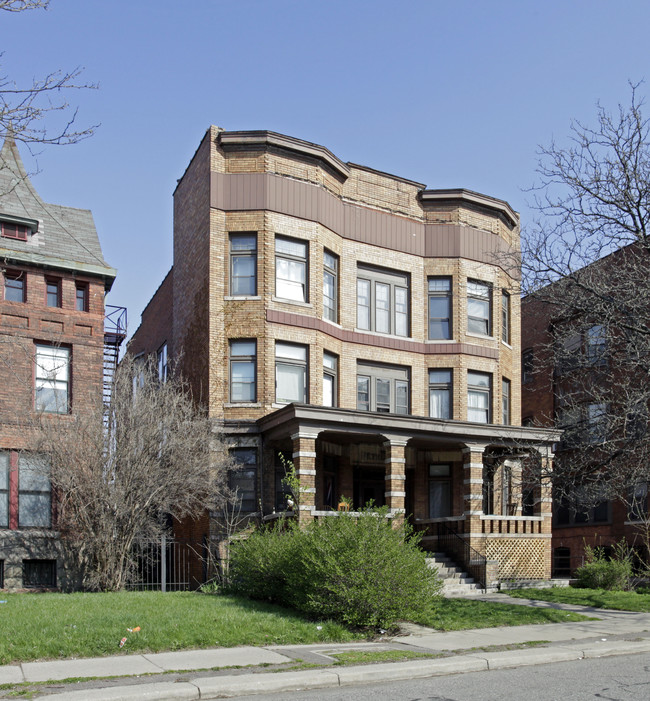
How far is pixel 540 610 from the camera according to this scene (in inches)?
677

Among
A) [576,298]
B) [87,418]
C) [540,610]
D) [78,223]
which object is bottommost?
[540,610]

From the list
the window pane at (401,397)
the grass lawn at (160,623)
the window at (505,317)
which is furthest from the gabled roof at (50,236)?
the window at (505,317)

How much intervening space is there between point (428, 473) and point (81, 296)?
11815 mm

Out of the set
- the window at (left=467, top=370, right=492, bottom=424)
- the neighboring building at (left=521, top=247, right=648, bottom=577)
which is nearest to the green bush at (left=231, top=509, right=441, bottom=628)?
the neighboring building at (left=521, top=247, right=648, bottom=577)

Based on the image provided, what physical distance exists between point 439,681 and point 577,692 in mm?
1719

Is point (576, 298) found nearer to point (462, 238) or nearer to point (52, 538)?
point (462, 238)

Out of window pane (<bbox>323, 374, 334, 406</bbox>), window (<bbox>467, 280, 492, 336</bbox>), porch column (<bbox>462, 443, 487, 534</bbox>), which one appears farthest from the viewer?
window (<bbox>467, 280, 492, 336</bbox>)

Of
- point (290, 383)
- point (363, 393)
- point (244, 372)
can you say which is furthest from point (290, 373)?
point (363, 393)

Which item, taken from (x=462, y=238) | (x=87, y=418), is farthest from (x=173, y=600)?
(x=462, y=238)

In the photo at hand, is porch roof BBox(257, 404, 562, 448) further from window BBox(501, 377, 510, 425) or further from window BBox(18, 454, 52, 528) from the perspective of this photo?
window BBox(18, 454, 52, 528)

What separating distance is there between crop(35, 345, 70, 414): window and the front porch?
5.42 m

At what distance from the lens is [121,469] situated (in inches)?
767

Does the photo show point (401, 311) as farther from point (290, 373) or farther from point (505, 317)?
point (290, 373)

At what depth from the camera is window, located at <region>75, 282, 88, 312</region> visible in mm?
24266
